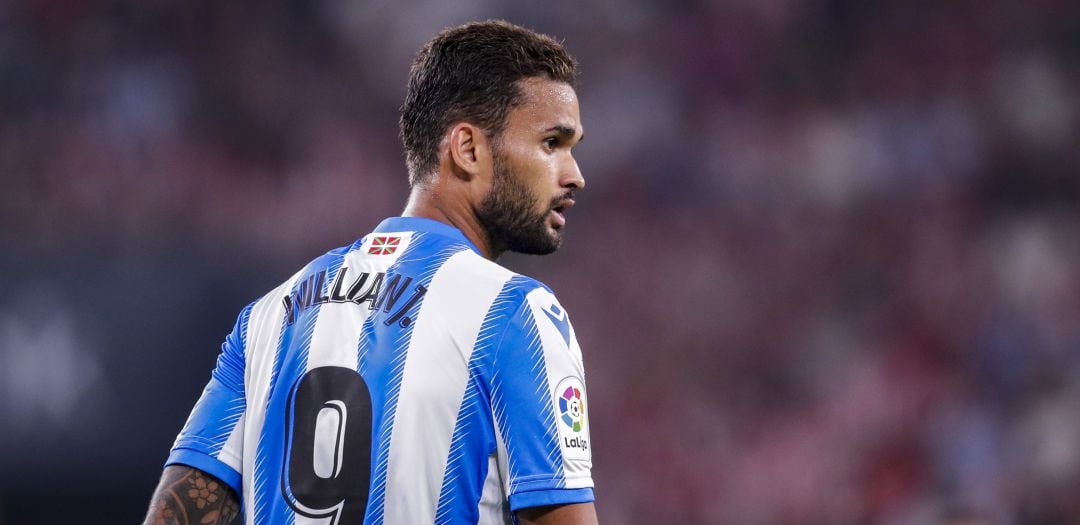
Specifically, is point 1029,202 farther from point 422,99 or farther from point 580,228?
point 422,99

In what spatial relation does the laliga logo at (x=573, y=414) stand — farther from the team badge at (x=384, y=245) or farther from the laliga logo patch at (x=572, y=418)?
the team badge at (x=384, y=245)

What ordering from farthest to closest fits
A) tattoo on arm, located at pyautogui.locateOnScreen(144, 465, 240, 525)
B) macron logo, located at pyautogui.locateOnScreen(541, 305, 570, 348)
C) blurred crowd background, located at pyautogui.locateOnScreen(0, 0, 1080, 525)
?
blurred crowd background, located at pyautogui.locateOnScreen(0, 0, 1080, 525)
tattoo on arm, located at pyautogui.locateOnScreen(144, 465, 240, 525)
macron logo, located at pyautogui.locateOnScreen(541, 305, 570, 348)

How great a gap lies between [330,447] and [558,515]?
1.54ft

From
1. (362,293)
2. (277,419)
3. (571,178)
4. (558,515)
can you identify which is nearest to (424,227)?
(362,293)

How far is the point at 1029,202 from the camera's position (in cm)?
935

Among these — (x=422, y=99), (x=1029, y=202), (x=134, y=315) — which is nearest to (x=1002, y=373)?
(x=1029, y=202)

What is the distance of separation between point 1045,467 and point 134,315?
6.42m

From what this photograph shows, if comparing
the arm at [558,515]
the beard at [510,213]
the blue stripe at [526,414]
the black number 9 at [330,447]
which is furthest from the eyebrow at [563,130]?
the arm at [558,515]

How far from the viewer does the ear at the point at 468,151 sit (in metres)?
2.65

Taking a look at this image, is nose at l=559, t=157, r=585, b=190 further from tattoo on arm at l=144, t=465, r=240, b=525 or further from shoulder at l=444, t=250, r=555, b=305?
tattoo on arm at l=144, t=465, r=240, b=525

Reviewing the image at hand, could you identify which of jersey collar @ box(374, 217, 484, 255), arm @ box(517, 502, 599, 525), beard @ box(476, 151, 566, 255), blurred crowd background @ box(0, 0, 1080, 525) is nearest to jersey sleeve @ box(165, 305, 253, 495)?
jersey collar @ box(374, 217, 484, 255)

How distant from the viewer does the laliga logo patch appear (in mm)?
2211

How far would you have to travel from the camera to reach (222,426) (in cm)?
254

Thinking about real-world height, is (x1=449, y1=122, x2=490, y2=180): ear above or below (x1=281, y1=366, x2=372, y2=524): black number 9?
above
